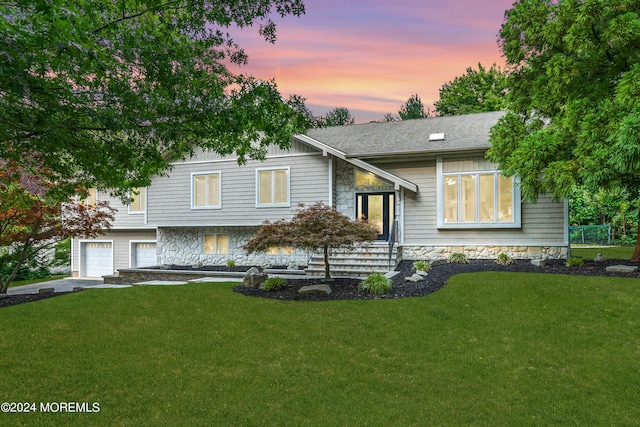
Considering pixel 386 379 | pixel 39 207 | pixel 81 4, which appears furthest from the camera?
pixel 39 207

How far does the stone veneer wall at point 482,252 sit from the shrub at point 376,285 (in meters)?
5.09

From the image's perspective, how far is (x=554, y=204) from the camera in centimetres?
1387

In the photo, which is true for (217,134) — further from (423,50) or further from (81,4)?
(423,50)

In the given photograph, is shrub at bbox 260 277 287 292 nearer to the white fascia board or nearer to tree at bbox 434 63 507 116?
the white fascia board

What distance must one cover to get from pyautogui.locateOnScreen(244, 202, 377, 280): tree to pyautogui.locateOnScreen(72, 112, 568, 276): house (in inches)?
121

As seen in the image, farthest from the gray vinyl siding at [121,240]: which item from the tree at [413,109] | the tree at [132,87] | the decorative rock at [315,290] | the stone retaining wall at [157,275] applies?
the tree at [413,109]

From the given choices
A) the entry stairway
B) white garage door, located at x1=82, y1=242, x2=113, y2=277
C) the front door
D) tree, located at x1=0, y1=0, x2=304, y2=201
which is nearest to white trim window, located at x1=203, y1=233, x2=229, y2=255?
the entry stairway

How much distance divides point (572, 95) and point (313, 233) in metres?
8.28

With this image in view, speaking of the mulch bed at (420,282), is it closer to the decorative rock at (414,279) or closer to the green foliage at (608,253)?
the decorative rock at (414,279)

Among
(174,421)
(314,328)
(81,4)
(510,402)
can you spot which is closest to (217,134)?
(81,4)

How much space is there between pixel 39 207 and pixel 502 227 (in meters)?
15.2

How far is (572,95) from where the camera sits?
442 inches

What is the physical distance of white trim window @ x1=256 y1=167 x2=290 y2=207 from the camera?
16136mm

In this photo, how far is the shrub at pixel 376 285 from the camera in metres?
9.56
